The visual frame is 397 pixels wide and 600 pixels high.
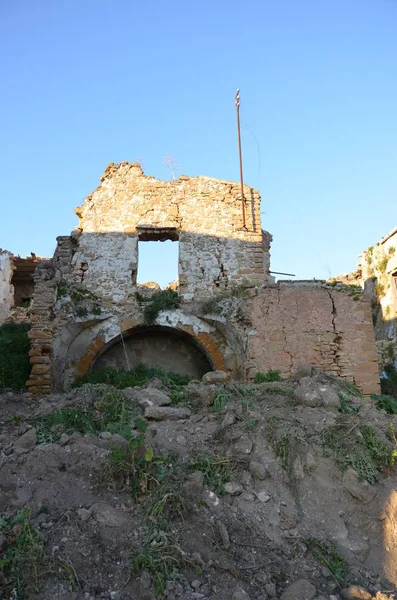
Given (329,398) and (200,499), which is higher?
(329,398)

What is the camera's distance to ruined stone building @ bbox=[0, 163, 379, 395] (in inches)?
369

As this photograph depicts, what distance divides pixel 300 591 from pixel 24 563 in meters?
2.07

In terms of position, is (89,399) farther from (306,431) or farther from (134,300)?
(134,300)

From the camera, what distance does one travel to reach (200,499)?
15.4ft

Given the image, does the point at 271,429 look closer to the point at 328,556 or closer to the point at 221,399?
the point at 221,399

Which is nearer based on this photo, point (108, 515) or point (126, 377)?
point (108, 515)

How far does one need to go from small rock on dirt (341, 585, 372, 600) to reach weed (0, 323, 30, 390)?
7.11 m

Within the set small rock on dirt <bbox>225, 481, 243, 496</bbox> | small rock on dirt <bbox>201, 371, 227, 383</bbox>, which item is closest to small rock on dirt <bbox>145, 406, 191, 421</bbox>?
small rock on dirt <bbox>201, 371, 227, 383</bbox>

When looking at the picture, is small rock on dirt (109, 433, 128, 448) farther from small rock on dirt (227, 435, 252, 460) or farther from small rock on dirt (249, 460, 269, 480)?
small rock on dirt (249, 460, 269, 480)

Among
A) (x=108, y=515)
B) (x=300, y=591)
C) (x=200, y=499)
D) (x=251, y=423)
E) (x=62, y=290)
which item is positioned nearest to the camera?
(x=300, y=591)

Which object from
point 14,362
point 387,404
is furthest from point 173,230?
point 387,404

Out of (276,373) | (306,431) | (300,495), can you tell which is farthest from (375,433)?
(276,373)

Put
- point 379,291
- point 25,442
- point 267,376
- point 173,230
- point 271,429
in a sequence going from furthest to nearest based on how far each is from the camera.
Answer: point 379,291 < point 173,230 < point 267,376 < point 271,429 < point 25,442

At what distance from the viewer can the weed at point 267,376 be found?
8867 millimetres
